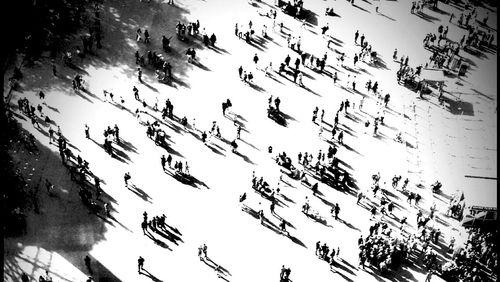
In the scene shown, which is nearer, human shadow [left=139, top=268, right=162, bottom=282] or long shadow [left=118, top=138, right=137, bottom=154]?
human shadow [left=139, top=268, right=162, bottom=282]

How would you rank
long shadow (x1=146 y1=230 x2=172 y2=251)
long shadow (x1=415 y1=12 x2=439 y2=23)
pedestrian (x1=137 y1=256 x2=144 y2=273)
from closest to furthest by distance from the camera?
1. pedestrian (x1=137 y1=256 x2=144 y2=273)
2. long shadow (x1=146 y1=230 x2=172 y2=251)
3. long shadow (x1=415 y1=12 x2=439 y2=23)

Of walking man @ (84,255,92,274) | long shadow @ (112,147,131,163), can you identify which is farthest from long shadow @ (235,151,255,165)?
walking man @ (84,255,92,274)

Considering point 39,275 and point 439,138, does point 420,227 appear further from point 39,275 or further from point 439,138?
point 39,275

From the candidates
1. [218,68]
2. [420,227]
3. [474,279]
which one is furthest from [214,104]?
[474,279]

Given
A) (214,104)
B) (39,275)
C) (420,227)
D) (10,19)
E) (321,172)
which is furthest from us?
(214,104)

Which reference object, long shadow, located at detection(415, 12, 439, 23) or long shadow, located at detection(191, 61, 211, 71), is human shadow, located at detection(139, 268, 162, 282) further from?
long shadow, located at detection(415, 12, 439, 23)

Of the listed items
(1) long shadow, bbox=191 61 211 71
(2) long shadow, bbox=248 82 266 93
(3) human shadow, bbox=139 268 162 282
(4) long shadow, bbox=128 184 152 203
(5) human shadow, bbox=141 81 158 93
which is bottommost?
(3) human shadow, bbox=139 268 162 282
